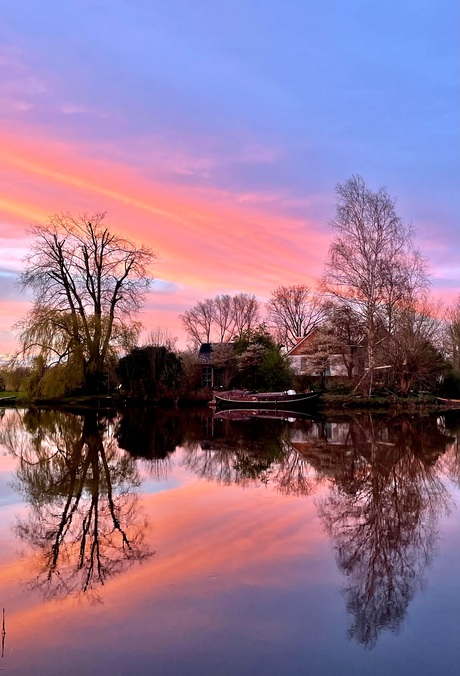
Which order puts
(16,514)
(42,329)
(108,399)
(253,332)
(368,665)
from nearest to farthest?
1. (368,665)
2. (16,514)
3. (42,329)
4. (108,399)
5. (253,332)

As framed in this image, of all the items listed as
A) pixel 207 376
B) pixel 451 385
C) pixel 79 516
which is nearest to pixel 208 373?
pixel 207 376

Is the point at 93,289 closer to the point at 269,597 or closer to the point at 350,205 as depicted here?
the point at 350,205

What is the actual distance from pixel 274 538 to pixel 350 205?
24642mm

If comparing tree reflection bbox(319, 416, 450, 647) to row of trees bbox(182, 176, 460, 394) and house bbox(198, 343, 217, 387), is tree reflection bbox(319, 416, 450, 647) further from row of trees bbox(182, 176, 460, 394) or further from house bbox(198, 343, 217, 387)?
house bbox(198, 343, 217, 387)

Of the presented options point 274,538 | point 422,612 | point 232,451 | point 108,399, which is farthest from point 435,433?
point 108,399

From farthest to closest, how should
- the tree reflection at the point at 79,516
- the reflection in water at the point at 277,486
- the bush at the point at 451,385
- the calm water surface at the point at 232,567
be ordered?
1. the bush at the point at 451,385
2. the tree reflection at the point at 79,516
3. the reflection in water at the point at 277,486
4. the calm water surface at the point at 232,567

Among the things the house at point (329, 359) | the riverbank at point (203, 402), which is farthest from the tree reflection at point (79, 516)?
the house at point (329, 359)

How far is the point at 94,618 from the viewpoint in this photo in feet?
13.3

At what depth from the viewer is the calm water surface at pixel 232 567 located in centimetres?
355

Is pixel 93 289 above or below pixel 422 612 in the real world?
above

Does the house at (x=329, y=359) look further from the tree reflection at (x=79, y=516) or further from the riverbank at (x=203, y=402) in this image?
the tree reflection at (x=79, y=516)

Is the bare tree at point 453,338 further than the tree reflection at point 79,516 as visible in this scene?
Yes

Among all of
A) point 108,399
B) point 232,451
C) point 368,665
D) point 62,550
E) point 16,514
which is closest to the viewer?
point 368,665

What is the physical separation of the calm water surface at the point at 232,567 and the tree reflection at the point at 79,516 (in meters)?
0.03
